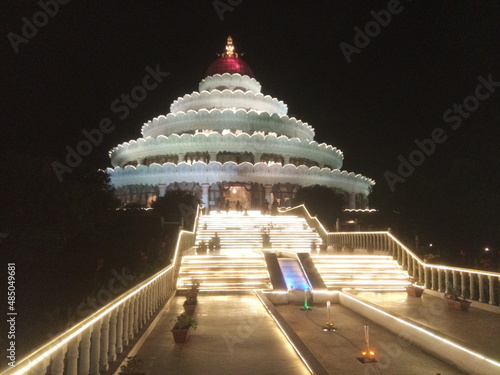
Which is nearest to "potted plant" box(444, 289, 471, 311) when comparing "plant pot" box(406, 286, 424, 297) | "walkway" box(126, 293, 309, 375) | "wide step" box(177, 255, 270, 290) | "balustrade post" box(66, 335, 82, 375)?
"plant pot" box(406, 286, 424, 297)

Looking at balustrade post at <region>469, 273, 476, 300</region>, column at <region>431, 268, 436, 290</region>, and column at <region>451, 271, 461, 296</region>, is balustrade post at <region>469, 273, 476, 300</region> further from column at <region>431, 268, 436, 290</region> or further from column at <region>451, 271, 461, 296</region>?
column at <region>431, 268, 436, 290</region>

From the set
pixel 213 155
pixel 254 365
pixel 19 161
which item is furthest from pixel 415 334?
pixel 213 155

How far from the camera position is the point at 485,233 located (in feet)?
87.6

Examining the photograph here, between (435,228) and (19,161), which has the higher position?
(19,161)

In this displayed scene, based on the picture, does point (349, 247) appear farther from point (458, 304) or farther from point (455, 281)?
point (458, 304)

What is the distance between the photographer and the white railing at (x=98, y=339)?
13.8ft

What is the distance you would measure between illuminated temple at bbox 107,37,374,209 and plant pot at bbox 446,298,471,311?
28.1 meters

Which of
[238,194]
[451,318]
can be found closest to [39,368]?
[451,318]

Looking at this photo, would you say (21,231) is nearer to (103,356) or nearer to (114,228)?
(114,228)

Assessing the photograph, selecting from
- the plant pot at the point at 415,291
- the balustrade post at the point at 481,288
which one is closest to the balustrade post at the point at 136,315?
the balustrade post at the point at 481,288

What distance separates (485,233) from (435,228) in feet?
9.54

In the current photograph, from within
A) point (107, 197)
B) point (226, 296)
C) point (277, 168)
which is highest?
point (277, 168)

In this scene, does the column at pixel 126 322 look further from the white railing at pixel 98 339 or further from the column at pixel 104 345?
the column at pixel 104 345

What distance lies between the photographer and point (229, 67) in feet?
189
